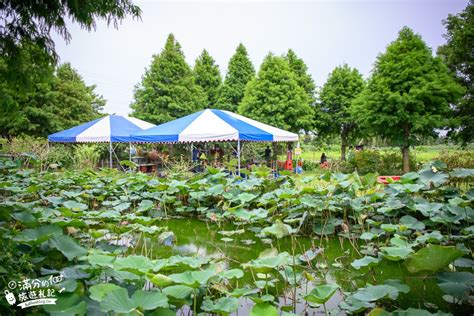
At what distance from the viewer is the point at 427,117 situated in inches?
438

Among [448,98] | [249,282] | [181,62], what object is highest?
[181,62]

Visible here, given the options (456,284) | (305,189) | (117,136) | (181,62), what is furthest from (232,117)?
(181,62)

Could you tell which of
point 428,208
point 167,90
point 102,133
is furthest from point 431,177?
point 167,90

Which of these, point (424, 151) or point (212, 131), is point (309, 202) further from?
point (424, 151)

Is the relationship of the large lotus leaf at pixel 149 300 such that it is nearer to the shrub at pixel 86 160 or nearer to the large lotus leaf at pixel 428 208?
the large lotus leaf at pixel 428 208

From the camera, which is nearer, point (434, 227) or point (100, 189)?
point (434, 227)

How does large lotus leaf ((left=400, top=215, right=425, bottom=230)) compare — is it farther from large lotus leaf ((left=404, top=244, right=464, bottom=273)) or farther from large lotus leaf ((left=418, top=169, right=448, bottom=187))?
large lotus leaf ((left=404, top=244, right=464, bottom=273))

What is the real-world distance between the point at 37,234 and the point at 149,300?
1.16m

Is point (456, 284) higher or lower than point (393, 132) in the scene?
lower

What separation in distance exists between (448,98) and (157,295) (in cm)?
1252

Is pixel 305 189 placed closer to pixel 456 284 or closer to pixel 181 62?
pixel 456 284

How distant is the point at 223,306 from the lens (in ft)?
5.93

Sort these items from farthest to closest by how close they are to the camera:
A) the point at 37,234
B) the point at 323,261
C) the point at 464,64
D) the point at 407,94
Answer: the point at 464,64, the point at 407,94, the point at 323,261, the point at 37,234

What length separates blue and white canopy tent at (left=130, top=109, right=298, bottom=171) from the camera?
374 inches
